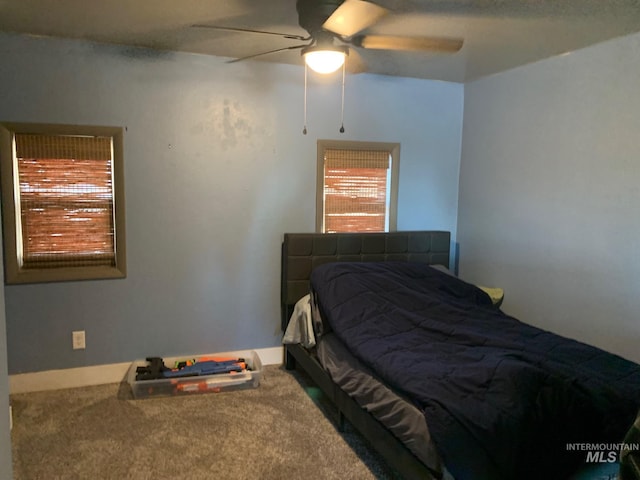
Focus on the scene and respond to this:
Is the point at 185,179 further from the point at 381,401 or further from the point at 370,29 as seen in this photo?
the point at 381,401

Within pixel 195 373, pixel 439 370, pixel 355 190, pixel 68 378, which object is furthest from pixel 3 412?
pixel 355 190

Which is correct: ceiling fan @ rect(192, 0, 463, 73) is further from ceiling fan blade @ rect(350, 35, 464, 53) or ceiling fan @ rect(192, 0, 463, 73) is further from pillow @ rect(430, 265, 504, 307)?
pillow @ rect(430, 265, 504, 307)

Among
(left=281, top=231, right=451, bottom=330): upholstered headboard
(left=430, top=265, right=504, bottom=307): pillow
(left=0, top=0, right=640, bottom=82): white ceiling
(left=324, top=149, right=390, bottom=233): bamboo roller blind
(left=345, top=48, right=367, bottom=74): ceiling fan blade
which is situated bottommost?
(left=430, top=265, right=504, bottom=307): pillow

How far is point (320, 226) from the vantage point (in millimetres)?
3826

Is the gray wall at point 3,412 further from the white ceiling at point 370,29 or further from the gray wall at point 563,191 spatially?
the gray wall at point 563,191

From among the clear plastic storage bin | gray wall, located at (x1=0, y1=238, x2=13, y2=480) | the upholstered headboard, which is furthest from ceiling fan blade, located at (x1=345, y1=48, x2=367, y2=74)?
the clear plastic storage bin

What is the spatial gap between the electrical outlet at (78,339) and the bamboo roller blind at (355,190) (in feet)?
Answer: 6.49

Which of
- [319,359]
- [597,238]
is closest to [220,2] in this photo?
[319,359]

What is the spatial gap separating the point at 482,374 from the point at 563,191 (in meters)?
1.76

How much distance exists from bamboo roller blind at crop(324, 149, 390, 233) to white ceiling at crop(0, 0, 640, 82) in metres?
0.82

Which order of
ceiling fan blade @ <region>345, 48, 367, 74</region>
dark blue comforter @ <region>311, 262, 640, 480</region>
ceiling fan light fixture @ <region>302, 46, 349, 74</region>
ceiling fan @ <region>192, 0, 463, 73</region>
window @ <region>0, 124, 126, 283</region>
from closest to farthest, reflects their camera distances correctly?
dark blue comforter @ <region>311, 262, 640, 480</region> < ceiling fan @ <region>192, 0, 463, 73</region> < ceiling fan light fixture @ <region>302, 46, 349, 74</region> < ceiling fan blade @ <region>345, 48, 367, 74</region> < window @ <region>0, 124, 126, 283</region>

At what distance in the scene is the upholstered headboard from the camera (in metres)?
3.60

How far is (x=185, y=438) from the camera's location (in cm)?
268

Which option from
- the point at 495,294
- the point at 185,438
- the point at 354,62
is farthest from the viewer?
the point at 495,294
